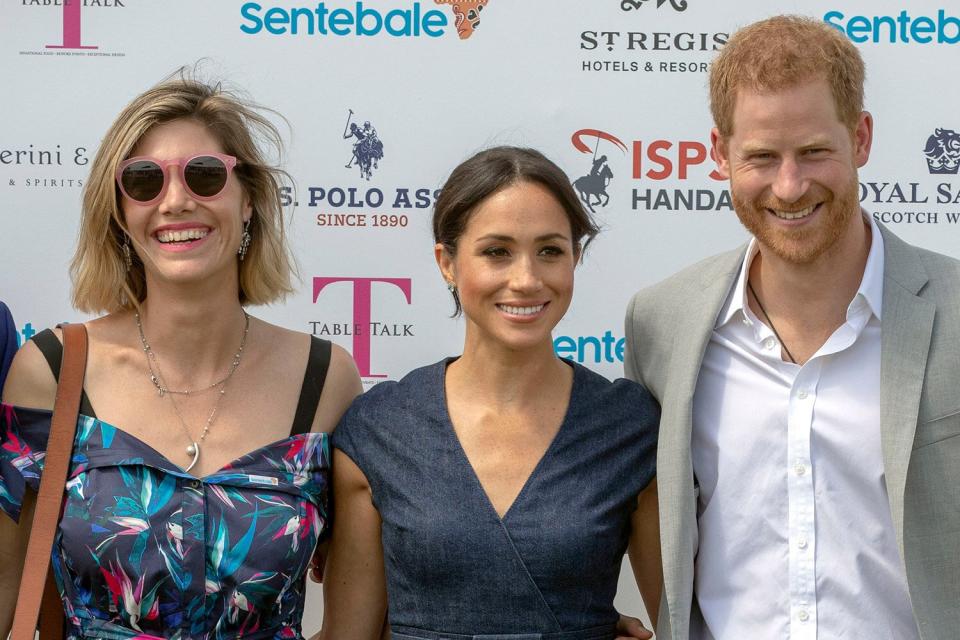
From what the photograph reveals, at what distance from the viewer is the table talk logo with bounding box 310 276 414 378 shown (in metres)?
3.36

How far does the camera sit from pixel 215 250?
2549 mm

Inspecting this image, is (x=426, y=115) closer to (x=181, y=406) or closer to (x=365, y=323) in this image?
(x=365, y=323)

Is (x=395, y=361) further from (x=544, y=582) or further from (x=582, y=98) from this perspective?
(x=544, y=582)

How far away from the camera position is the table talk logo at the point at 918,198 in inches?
131

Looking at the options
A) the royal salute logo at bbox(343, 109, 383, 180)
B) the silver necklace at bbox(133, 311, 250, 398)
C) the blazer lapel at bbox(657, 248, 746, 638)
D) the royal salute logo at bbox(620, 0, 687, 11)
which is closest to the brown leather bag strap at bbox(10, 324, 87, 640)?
the silver necklace at bbox(133, 311, 250, 398)

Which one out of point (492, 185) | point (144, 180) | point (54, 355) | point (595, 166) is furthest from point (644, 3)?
point (54, 355)

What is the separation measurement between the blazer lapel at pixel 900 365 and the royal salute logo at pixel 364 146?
1.59 meters

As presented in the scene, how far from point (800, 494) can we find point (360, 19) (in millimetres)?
1906

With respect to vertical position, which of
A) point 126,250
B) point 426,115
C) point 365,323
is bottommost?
point 365,323

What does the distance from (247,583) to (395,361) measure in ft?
3.68

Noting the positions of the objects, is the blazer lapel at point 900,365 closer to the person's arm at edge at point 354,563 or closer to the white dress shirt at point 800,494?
the white dress shirt at point 800,494

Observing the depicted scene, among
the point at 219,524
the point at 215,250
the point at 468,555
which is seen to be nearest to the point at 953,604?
the point at 468,555

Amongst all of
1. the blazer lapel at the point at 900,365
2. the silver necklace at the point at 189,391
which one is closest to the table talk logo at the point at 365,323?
the silver necklace at the point at 189,391

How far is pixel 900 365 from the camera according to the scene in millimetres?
2178
